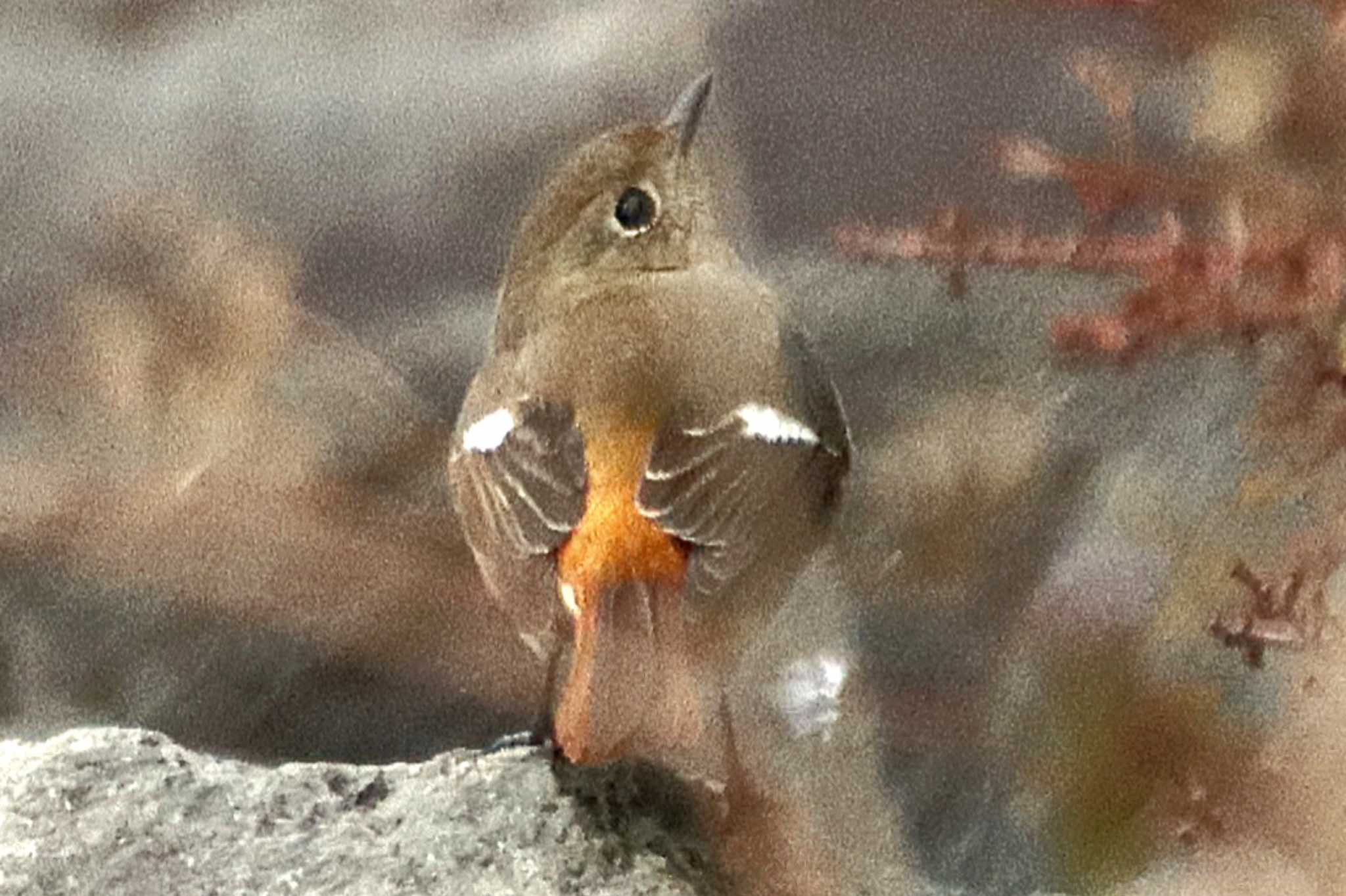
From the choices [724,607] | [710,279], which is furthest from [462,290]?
[724,607]

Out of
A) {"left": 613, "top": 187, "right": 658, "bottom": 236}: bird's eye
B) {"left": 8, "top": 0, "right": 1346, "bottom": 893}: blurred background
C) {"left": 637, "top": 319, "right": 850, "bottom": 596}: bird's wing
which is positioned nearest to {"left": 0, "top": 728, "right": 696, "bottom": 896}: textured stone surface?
{"left": 8, "top": 0, "right": 1346, "bottom": 893}: blurred background

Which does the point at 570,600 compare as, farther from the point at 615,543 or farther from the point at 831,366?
→ the point at 831,366

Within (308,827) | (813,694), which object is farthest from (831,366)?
(308,827)

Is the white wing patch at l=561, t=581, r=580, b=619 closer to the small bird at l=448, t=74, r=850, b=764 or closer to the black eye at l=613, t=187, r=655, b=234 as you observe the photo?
the small bird at l=448, t=74, r=850, b=764

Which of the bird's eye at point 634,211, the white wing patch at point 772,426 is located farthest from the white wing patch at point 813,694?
the bird's eye at point 634,211

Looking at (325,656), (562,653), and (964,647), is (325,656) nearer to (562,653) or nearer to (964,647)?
(562,653)

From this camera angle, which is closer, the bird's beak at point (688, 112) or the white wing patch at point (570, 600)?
the white wing patch at point (570, 600)

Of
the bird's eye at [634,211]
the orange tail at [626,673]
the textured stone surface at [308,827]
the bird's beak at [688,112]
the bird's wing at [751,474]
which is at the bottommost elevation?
the textured stone surface at [308,827]

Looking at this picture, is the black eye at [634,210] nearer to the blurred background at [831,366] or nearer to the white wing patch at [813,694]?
the blurred background at [831,366]
